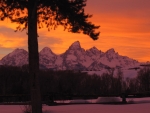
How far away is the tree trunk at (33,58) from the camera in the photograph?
1326cm

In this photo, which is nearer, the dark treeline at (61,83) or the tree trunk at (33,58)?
the tree trunk at (33,58)

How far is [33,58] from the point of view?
13266mm

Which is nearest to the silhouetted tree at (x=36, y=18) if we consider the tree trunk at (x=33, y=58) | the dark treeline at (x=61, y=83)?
the tree trunk at (x=33, y=58)

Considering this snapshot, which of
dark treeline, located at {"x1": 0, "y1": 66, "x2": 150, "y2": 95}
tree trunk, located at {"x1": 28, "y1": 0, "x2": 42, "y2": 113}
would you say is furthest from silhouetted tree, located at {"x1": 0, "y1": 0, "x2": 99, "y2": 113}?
dark treeline, located at {"x1": 0, "y1": 66, "x2": 150, "y2": 95}

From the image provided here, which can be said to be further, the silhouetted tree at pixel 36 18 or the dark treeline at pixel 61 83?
the dark treeline at pixel 61 83

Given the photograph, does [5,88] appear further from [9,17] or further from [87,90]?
[9,17]

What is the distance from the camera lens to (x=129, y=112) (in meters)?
17.9

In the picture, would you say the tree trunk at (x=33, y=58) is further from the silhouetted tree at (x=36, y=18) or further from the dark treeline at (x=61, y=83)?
the dark treeline at (x=61, y=83)

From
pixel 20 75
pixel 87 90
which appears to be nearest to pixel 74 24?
pixel 20 75

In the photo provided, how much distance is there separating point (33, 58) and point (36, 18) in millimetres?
1602

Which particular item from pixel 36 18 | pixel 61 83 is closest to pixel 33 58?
pixel 36 18

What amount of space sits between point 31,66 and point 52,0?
2706mm

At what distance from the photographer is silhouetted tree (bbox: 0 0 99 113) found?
13.3m

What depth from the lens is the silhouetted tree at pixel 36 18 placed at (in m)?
13.3
